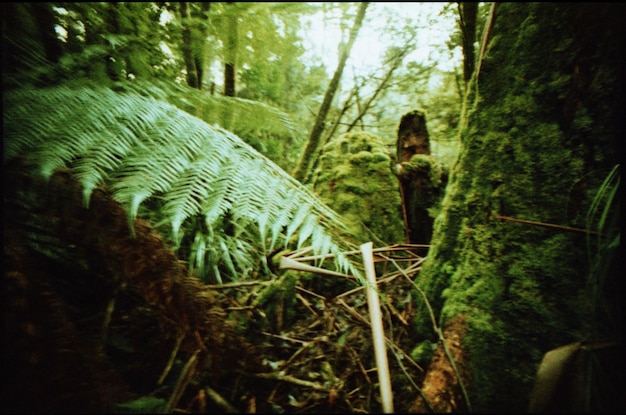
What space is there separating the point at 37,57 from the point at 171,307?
3.72 feet

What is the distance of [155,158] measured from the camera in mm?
958

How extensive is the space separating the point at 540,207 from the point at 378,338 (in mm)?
835

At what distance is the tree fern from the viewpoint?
33.3 inches

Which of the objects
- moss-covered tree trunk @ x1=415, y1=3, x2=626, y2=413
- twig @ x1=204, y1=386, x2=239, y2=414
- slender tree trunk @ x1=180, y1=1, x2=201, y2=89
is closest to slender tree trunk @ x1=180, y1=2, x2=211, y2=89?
slender tree trunk @ x1=180, y1=1, x2=201, y2=89

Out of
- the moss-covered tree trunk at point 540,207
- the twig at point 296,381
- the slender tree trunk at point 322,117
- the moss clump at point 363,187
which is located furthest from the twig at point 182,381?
the slender tree trunk at point 322,117

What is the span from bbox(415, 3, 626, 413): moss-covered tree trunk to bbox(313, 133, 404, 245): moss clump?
3.86 feet

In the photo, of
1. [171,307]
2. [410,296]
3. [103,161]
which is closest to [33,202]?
[103,161]

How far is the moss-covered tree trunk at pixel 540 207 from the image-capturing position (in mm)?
903

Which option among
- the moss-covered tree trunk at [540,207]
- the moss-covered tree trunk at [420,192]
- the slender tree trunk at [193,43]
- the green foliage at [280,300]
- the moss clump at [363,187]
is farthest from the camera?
the moss-covered tree trunk at [420,192]

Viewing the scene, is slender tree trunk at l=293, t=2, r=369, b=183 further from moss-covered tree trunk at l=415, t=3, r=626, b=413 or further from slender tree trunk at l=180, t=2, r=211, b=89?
moss-covered tree trunk at l=415, t=3, r=626, b=413

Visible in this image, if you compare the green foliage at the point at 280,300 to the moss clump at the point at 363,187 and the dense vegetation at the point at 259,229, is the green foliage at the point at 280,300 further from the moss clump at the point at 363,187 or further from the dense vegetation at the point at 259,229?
the moss clump at the point at 363,187

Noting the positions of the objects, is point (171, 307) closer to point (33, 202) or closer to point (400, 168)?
point (33, 202)

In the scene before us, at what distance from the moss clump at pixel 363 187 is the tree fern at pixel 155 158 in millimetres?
1332

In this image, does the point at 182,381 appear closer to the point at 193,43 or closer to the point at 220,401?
the point at 220,401
